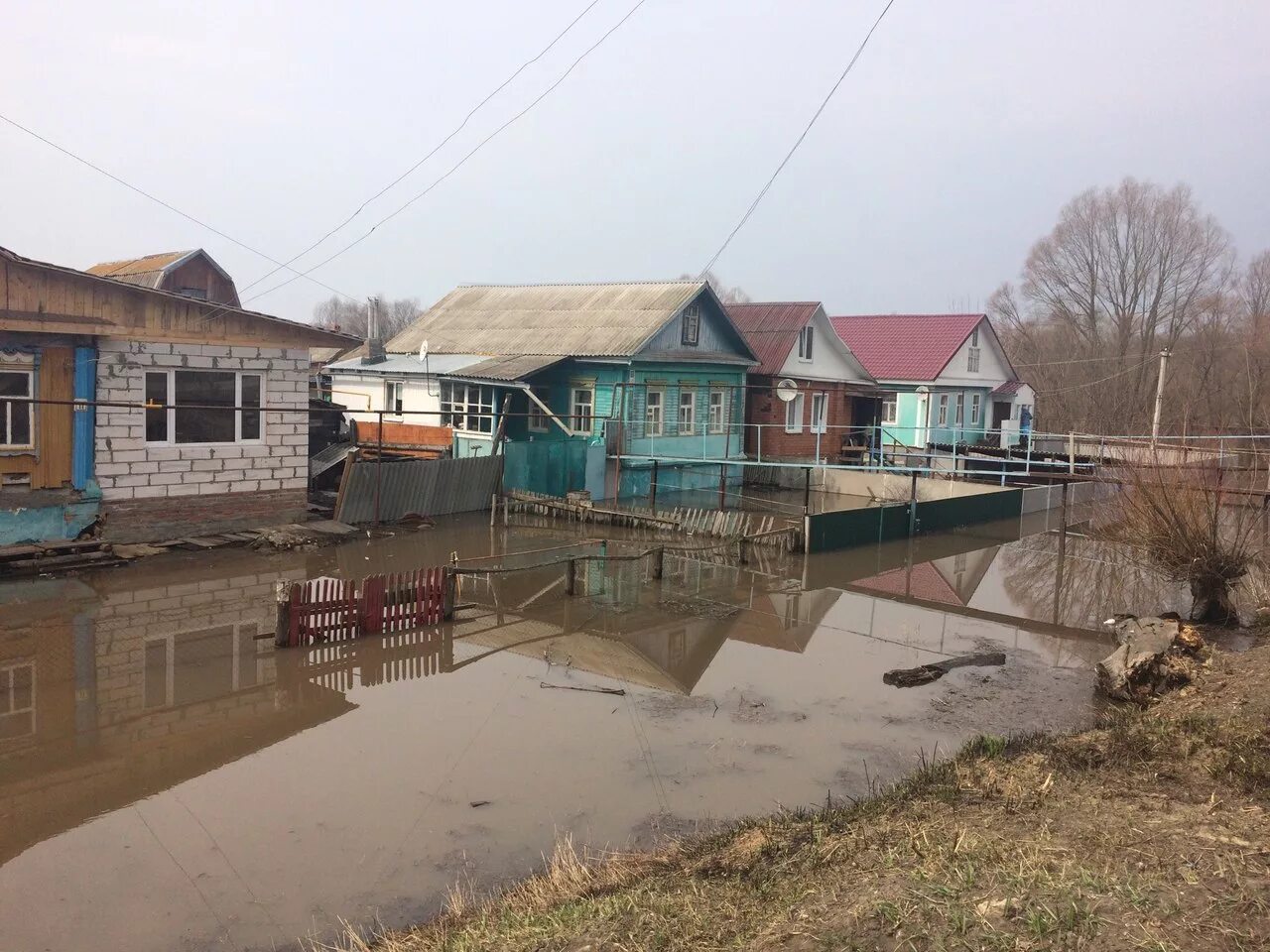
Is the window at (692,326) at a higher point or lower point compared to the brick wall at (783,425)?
higher

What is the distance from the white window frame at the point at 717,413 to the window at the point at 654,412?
229 centimetres

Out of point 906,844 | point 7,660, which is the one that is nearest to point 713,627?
point 906,844

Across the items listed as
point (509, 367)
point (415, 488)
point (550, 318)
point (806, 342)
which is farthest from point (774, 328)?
point (415, 488)

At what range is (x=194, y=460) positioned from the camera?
17.7m

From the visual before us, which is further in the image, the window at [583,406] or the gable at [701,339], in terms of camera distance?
the gable at [701,339]

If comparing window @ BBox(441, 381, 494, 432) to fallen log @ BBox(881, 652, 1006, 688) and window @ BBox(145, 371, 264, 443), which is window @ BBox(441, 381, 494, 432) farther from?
fallen log @ BBox(881, 652, 1006, 688)

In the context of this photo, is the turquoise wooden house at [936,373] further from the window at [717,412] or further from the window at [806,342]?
the window at [717,412]

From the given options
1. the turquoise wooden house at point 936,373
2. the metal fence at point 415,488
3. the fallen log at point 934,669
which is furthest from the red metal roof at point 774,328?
the fallen log at point 934,669

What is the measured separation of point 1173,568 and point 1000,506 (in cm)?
1068

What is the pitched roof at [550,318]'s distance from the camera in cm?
2612

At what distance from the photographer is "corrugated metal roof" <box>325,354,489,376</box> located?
87.2 feet

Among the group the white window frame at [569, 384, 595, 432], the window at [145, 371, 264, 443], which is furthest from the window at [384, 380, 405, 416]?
the window at [145, 371, 264, 443]

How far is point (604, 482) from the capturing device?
24.3m

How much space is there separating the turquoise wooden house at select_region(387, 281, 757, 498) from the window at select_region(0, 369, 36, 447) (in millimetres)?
8883
